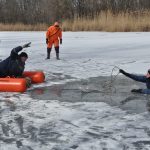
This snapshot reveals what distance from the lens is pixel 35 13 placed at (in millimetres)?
37250

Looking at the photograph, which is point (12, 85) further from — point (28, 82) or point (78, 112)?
point (78, 112)

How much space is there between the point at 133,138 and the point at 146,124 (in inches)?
22.9

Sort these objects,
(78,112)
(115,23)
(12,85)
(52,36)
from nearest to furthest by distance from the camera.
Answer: (78,112), (12,85), (52,36), (115,23)

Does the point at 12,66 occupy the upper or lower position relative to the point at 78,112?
upper

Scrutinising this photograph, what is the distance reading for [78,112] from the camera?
5.76 meters

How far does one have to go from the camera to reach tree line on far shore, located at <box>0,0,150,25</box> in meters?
26.4

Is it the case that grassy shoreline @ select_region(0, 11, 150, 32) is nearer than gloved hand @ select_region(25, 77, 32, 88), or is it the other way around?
gloved hand @ select_region(25, 77, 32, 88)

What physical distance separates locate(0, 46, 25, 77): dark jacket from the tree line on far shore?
1455 centimetres

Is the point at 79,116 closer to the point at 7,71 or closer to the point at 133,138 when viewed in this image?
the point at 133,138

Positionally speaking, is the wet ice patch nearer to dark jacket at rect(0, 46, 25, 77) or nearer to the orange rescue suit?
dark jacket at rect(0, 46, 25, 77)

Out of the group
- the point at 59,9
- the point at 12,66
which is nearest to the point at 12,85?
the point at 12,66

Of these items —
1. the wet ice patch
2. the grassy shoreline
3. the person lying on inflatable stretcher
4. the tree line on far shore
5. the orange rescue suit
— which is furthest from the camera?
the tree line on far shore

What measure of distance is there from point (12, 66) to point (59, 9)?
2385cm

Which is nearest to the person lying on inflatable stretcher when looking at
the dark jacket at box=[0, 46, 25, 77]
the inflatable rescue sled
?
the dark jacket at box=[0, 46, 25, 77]
